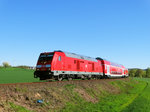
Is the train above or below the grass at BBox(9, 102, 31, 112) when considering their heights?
above

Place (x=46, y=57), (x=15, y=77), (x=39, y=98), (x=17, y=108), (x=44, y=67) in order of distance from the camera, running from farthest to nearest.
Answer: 1. (x=15, y=77)
2. (x=46, y=57)
3. (x=44, y=67)
4. (x=39, y=98)
5. (x=17, y=108)

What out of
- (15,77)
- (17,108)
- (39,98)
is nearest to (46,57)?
(39,98)

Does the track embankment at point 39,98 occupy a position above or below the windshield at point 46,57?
below

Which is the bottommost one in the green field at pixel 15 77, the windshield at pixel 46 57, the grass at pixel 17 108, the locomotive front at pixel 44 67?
the grass at pixel 17 108

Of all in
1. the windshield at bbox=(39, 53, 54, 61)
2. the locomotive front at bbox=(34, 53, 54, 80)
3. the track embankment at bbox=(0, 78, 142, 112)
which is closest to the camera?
the track embankment at bbox=(0, 78, 142, 112)

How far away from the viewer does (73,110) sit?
14617 mm

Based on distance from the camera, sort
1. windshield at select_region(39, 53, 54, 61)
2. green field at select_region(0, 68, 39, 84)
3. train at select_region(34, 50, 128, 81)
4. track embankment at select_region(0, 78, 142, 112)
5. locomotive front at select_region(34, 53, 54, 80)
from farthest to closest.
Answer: green field at select_region(0, 68, 39, 84), windshield at select_region(39, 53, 54, 61), train at select_region(34, 50, 128, 81), locomotive front at select_region(34, 53, 54, 80), track embankment at select_region(0, 78, 142, 112)

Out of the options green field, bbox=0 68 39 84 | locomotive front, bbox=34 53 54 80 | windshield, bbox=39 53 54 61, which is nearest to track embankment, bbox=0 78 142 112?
locomotive front, bbox=34 53 54 80

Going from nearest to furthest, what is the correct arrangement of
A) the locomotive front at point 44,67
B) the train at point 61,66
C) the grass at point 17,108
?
1. the grass at point 17,108
2. the locomotive front at point 44,67
3. the train at point 61,66

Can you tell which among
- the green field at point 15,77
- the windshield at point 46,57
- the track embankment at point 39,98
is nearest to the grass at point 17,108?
the track embankment at point 39,98

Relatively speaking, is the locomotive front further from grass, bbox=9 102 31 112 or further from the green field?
grass, bbox=9 102 31 112

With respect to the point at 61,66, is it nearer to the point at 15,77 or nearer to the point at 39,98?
the point at 39,98

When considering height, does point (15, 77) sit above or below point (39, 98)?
above

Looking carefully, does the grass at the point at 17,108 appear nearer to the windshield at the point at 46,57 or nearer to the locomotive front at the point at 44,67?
the locomotive front at the point at 44,67
